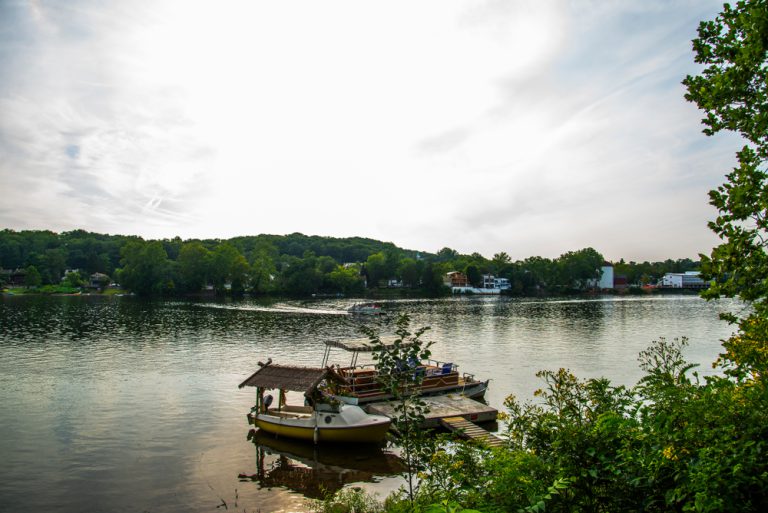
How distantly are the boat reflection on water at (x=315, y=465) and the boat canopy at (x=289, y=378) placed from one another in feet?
9.30

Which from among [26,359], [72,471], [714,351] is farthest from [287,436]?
[714,351]

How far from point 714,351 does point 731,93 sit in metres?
49.3

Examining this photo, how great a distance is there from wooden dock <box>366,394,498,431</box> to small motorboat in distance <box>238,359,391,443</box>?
2.10m

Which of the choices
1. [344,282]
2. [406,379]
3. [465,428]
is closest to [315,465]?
[465,428]

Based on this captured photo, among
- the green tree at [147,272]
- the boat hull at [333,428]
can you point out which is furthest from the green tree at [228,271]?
the boat hull at [333,428]

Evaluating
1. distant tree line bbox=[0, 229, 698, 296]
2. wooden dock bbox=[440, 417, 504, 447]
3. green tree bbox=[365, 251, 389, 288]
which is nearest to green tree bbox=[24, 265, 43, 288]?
distant tree line bbox=[0, 229, 698, 296]

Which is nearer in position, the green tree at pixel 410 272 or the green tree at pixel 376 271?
the green tree at pixel 410 272

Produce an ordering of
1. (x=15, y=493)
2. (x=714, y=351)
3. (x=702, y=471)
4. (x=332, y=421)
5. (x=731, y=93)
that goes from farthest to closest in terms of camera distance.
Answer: (x=714, y=351) < (x=332, y=421) < (x=15, y=493) < (x=731, y=93) < (x=702, y=471)

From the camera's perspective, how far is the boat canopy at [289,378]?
74.9 ft

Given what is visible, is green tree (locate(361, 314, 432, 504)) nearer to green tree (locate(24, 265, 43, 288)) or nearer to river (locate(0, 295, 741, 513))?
river (locate(0, 295, 741, 513))

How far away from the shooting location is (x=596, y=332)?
208ft

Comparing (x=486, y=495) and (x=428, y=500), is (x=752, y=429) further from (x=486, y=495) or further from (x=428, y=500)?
(x=428, y=500)

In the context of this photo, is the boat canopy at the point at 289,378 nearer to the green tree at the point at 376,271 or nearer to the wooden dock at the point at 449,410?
the wooden dock at the point at 449,410

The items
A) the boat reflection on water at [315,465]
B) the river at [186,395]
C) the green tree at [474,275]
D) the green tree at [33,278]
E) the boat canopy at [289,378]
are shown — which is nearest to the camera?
the river at [186,395]
